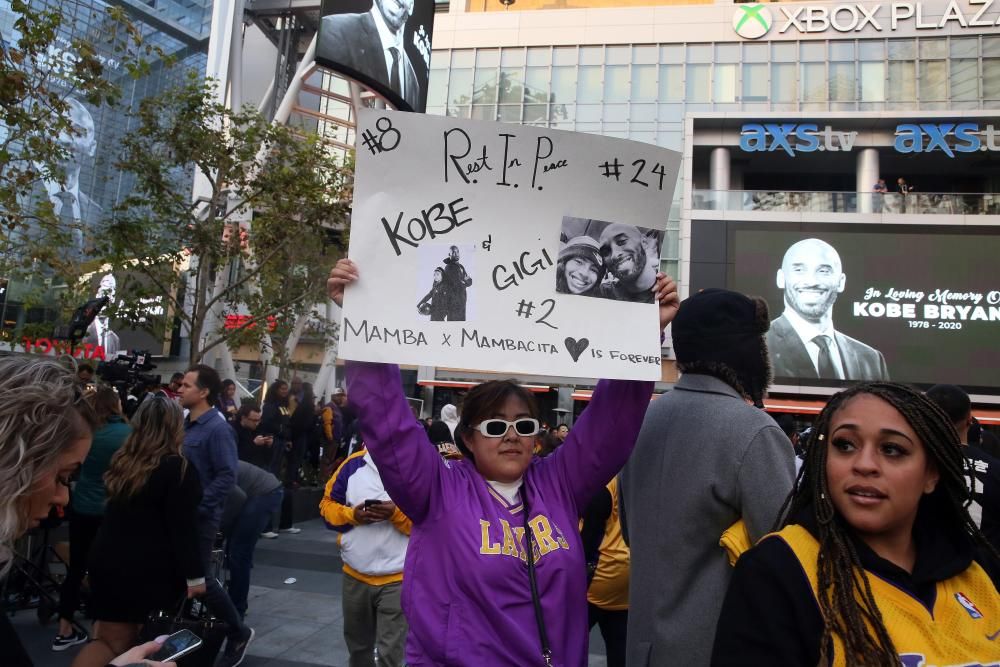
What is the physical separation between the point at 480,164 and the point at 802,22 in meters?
31.8

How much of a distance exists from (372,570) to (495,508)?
2.03 meters

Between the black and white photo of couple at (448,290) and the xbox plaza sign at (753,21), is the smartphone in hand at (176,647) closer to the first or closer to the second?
the black and white photo of couple at (448,290)

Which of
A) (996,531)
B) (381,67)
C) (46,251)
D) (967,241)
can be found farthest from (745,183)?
(996,531)

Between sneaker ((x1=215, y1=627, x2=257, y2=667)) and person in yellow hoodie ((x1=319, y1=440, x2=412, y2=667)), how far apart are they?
1347 mm

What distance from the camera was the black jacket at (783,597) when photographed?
1399 mm

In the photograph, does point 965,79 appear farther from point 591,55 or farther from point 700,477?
point 700,477

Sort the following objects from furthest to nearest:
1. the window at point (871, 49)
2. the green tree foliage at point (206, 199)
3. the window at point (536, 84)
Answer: the window at point (536, 84)
the window at point (871, 49)
the green tree foliage at point (206, 199)

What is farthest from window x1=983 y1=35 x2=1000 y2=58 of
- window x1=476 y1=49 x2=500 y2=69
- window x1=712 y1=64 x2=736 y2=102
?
window x1=476 y1=49 x2=500 y2=69

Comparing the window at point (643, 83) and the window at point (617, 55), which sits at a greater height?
the window at point (617, 55)

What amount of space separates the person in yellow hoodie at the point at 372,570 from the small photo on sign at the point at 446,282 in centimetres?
198

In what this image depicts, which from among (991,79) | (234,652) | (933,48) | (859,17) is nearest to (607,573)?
(234,652)

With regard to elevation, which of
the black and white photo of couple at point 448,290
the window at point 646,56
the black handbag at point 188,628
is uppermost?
the window at point 646,56

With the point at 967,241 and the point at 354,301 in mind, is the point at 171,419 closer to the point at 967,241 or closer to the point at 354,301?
the point at 354,301

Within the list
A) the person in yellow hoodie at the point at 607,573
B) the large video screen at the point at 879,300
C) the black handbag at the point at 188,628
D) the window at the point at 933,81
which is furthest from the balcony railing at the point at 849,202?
the black handbag at the point at 188,628
